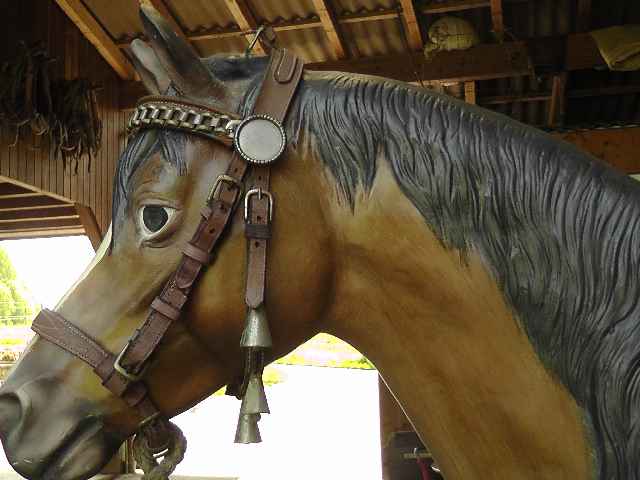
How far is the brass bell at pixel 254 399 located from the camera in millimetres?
926

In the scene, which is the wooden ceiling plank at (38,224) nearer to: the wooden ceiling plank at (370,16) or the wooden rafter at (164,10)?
the wooden rafter at (164,10)

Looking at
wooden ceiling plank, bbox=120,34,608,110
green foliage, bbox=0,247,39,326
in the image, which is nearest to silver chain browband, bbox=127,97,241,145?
wooden ceiling plank, bbox=120,34,608,110

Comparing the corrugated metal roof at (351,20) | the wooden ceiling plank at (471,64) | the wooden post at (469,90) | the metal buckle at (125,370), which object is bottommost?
the metal buckle at (125,370)

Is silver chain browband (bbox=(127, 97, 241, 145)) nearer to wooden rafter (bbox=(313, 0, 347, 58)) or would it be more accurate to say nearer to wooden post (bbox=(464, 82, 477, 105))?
wooden rafter (bbox=(313, 0, 347, 58))

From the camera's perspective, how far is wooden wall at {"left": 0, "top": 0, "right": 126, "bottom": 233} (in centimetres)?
482

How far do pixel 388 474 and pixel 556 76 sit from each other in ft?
10.5

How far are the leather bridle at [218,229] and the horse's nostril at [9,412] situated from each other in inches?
3.9

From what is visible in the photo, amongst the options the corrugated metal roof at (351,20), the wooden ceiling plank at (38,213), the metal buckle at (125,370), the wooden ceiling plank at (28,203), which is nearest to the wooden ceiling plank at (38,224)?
the wooden ceiling plank at (38,213)

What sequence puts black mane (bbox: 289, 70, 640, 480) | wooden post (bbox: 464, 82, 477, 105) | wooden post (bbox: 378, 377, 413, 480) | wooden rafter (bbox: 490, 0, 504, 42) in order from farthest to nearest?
1. wooden post (bbox: 464, 82, 477, 105)
2. wooden post (bbox: 378, 377, 413, 480)
3. wooden rafter (bbox: 490, 0, 504, 42)
4. black mane (bbox: 289, 70, 640, 480)

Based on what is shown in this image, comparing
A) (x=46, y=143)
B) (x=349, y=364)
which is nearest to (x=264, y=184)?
(x=46, y=143)

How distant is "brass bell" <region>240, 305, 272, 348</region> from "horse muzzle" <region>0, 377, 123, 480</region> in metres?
0.26

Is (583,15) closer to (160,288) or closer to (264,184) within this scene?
(264,184)

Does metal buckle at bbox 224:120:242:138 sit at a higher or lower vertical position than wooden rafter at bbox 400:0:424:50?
lower

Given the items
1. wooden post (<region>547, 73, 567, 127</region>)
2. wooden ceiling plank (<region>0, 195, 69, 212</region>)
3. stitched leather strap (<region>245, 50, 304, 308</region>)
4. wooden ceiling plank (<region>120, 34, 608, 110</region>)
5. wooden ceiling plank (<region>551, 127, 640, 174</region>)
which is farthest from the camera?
wooden ceiling plank (<region>0, 195, 69, 212</region>)
